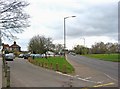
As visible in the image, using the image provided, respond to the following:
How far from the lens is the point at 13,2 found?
139ft

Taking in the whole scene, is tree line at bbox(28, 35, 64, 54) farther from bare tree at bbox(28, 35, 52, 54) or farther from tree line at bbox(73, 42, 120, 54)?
tree line at bbox(73, 42, 120, 54)

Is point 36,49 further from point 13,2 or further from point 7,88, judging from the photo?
point 7,88

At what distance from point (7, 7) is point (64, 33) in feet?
53.1

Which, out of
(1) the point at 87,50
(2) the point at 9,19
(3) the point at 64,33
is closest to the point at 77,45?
(1) the point at 87,50

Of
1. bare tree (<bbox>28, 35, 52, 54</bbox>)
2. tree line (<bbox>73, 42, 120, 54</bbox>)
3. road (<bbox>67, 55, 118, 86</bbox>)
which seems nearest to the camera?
road (<bbox>67, 55, 118, 86</bbox>)

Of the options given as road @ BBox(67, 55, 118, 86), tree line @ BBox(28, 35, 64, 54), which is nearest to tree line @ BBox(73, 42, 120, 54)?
tree line @ BBox(28, 35, 64, 54)

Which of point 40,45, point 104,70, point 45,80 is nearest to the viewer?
point 45,80

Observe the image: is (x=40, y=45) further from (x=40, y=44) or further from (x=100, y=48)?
(x=100, y=48)

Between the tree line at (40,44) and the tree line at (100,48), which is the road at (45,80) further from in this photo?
the tree line at (100,48)

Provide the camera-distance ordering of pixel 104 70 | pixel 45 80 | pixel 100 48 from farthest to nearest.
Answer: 1. pixel 100 48
2. pixel 104 70
3. pixel 45 80

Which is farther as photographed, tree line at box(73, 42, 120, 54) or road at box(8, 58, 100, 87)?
tree line at box(73, 42, 120, 54)

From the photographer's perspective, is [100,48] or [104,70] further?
[100,48]

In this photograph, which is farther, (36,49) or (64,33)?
(36,49)

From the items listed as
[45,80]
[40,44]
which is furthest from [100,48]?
[45,80]
